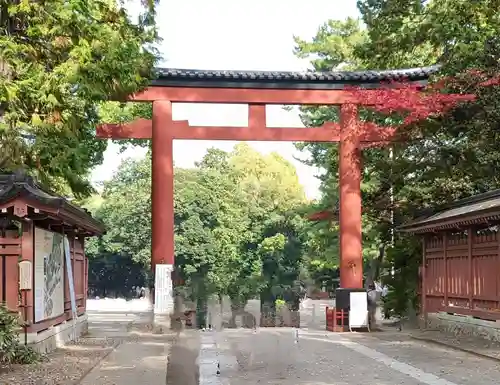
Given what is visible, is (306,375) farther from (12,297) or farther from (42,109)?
(42,109)

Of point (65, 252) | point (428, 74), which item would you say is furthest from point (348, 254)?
point (65, 252)

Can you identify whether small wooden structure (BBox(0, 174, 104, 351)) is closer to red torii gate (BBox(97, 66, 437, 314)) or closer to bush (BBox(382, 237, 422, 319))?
red torii gate (BBox(97, 66, 437, 314))

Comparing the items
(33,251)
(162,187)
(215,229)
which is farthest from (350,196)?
(215,229)

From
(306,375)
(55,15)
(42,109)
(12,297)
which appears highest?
(55,15)

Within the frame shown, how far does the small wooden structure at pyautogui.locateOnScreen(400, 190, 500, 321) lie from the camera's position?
16.2 m

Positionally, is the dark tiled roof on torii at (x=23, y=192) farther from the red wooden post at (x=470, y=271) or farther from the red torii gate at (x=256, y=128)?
the red wooden post at (x=470, y=271)

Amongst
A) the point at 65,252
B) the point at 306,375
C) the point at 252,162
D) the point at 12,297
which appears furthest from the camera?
the point at 252,162

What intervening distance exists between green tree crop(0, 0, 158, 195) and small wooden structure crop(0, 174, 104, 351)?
0.80 m

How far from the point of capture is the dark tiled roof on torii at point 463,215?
1533 cm

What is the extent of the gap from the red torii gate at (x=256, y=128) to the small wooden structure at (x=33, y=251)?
489 cm

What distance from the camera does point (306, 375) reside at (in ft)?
38.8

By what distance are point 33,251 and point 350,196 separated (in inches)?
425

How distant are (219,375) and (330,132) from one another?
38.6ft

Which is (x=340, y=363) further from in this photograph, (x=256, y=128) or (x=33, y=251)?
(x=256, y=128)
